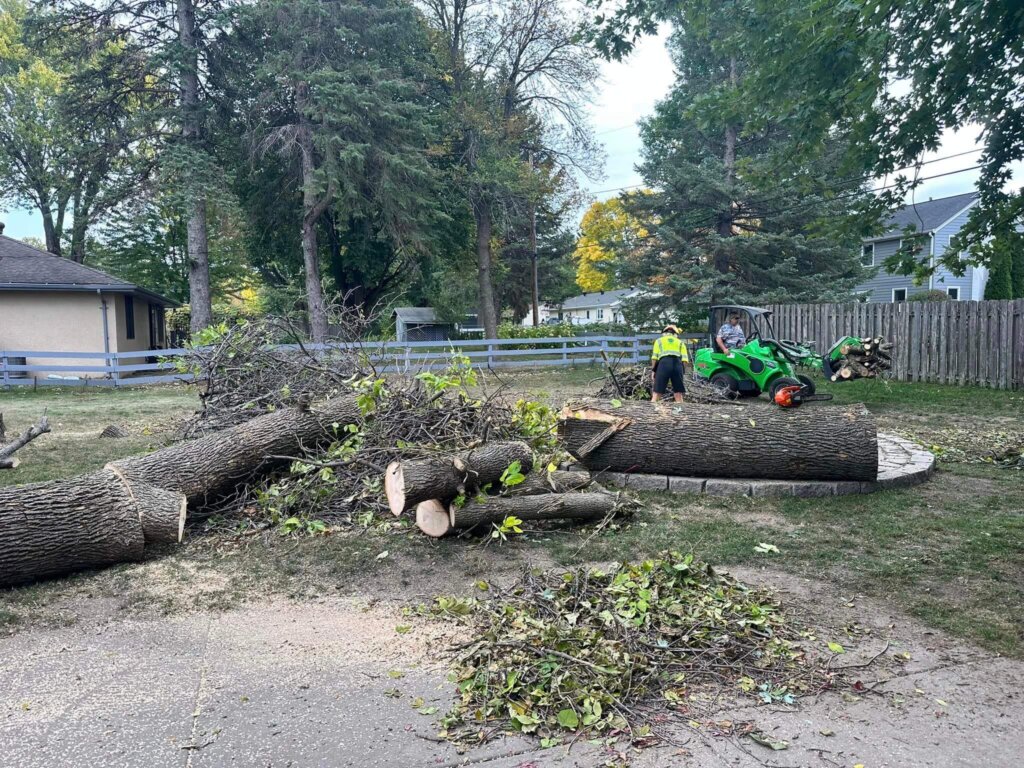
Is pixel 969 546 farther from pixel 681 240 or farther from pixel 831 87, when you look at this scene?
pixel 681 240

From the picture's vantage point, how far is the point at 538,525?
5.68m

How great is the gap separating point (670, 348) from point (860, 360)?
5.51 metres

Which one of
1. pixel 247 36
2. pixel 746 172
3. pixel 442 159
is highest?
pixel 247 36

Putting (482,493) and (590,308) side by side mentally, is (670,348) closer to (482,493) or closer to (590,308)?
(482,493)

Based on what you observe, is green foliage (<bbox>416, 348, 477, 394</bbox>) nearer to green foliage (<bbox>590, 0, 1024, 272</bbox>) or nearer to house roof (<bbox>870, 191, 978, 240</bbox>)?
green foliage (<bbox>590, 0, 1024, 272</bbox>)

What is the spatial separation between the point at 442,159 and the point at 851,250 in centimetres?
1560

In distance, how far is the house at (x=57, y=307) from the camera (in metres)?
20.7

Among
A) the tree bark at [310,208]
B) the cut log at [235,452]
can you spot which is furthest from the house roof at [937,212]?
the cut log at [235,452]

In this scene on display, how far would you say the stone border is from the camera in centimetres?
632

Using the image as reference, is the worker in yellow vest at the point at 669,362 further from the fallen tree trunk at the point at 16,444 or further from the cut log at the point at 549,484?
the fallen tree trunk at the point at 16,444

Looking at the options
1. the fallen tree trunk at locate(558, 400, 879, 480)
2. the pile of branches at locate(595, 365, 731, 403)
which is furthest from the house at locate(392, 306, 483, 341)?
the fallen tree trunk at locate(558, 400, 879, 480)

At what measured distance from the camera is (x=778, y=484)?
6340 millimetres

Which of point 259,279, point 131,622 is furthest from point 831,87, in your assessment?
point 259,279

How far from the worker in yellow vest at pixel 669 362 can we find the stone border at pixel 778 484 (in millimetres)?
2729
